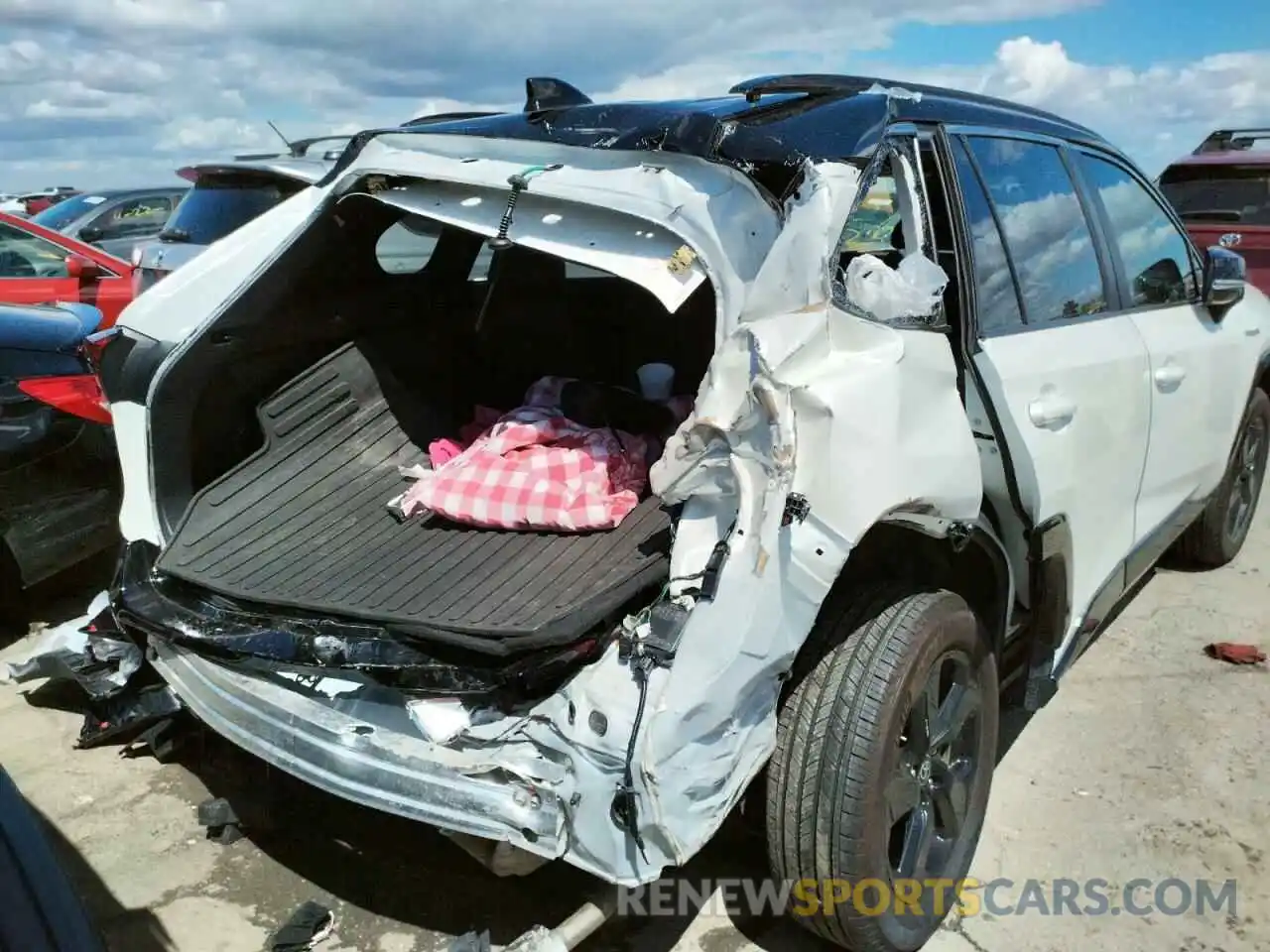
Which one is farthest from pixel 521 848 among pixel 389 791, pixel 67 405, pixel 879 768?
pixel 67 405

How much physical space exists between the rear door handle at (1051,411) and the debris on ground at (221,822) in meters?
2.38

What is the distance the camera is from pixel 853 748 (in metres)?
2.18

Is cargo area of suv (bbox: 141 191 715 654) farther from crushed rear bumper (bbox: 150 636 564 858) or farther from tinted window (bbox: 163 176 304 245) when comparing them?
tinted window (bbox: 163 176 304 245)

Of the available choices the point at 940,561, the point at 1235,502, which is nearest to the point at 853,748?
the point at 940,561

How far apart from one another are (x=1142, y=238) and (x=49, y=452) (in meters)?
3.80

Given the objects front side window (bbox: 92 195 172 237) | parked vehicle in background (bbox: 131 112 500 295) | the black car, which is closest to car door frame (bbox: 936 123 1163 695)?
the black car

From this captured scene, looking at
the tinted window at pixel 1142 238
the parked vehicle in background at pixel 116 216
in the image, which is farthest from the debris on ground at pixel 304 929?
the parked vehicle in background at pixel 116 216

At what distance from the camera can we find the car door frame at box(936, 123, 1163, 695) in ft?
8.38

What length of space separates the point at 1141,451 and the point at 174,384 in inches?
110

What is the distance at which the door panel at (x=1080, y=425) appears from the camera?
2.59 m

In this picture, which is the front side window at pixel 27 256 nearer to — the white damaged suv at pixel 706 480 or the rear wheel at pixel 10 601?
the rear wheel at pixel 10 601

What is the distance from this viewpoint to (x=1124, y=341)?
3.16 metres

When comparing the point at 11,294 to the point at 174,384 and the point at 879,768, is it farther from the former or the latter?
the point at 879,768

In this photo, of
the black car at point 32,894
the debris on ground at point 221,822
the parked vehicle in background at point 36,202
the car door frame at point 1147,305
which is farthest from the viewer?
the parked vehicle in background at point 36,202
